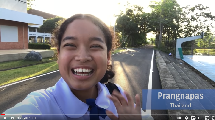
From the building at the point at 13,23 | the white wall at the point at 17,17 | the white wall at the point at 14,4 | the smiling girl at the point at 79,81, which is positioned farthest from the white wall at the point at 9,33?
the smiling girl at the point at 79,81

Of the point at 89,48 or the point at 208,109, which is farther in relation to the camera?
the point at 208,109

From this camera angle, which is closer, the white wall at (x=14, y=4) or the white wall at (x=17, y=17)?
the white wall at (x=17, y=17)

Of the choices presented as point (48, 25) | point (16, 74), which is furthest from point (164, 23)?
point (16, 74)

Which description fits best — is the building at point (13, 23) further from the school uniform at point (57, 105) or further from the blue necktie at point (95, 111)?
the blue necktie at point (95, 111)

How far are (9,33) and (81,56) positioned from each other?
63.7ft

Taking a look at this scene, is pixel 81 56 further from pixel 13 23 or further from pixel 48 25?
pixel 48 25

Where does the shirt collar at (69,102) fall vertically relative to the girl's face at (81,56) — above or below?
below

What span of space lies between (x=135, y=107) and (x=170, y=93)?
515 cm

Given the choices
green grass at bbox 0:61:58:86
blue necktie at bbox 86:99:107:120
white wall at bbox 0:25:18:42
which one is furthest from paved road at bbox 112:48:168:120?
white wall at bbox 0:25:18:42

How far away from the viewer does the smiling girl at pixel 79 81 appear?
43.0 inches

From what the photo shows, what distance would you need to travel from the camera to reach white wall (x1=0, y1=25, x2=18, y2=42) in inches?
682

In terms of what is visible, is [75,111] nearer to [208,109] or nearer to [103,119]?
[103,119]

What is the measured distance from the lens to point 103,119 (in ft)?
3.77

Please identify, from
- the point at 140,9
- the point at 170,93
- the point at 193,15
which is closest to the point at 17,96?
the point at 170,93
